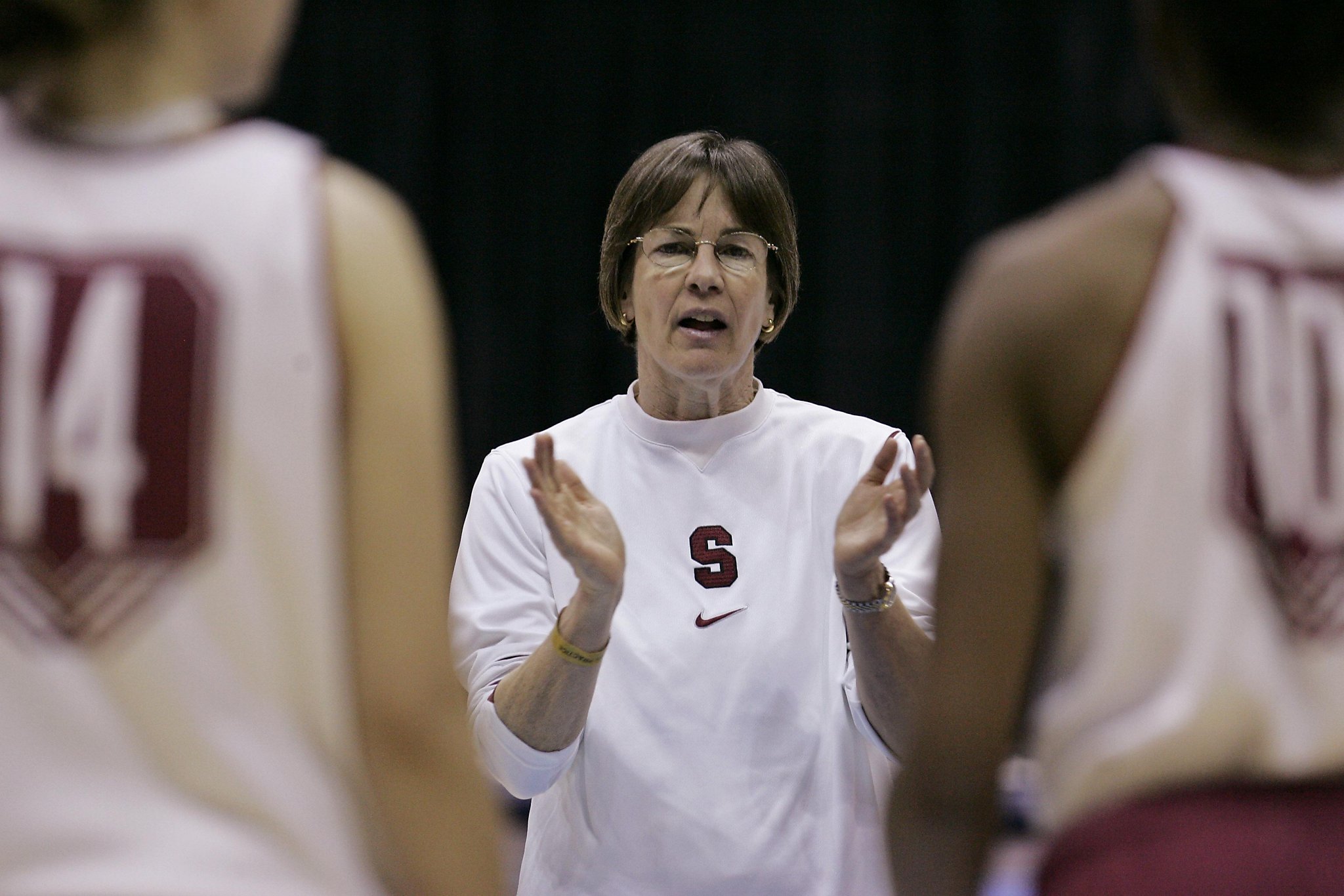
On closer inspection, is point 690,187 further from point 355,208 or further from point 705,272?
point 355,208

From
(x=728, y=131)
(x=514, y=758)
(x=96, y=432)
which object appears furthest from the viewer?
(x=728, y=131)

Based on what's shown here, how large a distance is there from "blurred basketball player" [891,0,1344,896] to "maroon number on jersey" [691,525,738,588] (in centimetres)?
108

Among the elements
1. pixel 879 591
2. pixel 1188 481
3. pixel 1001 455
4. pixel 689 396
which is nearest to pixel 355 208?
pixel 1001 455

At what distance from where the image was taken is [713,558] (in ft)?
7.07

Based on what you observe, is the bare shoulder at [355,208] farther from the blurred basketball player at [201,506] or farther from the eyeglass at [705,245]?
the eyeglass at [705,245]

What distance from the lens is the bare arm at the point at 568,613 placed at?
1.87 meters

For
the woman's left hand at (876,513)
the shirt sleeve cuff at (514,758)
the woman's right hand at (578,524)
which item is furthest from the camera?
the shirt sleeve cuff at (514,758)

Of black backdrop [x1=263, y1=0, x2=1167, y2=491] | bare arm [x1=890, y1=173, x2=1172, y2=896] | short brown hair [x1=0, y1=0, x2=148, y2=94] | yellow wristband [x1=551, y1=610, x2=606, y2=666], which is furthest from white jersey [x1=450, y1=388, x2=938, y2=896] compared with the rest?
black backdrop [x1=263, y1=0, x2=1167, y2=491]

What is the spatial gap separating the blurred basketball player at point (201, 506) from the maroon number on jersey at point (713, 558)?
1.13m

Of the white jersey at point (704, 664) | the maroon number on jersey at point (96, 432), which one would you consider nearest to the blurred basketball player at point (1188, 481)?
the maroon number on jersey at point (96, 432)

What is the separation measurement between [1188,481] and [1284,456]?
0.07 m

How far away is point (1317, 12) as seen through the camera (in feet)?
3.37

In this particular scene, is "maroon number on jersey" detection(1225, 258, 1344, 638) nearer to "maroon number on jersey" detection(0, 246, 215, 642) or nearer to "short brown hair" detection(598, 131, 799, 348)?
"maroon number on jersey" detection(0, 246, 215, 642)

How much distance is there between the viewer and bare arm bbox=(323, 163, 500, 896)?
0.98 meters
